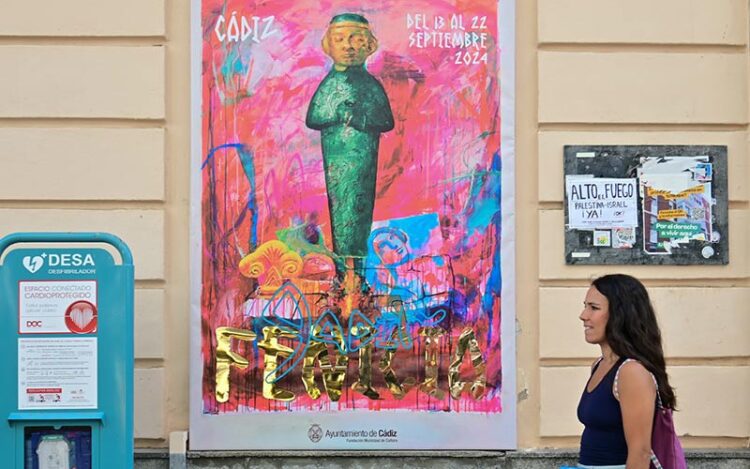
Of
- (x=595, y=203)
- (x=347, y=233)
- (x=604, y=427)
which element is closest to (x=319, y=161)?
(x=347, y=233)

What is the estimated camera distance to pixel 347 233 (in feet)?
20.8

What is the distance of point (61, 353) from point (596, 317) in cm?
259

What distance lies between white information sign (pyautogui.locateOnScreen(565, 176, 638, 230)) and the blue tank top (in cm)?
221

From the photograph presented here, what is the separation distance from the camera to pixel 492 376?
250 inches

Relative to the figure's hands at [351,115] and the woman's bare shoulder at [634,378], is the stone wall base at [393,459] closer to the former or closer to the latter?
the figure's hands at [351,115]

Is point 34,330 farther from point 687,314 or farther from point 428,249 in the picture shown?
point 687,314

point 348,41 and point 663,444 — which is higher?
point 348,41

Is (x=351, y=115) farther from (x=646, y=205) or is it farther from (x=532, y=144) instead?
(x=646, y=205)

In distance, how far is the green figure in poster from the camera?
249 inches

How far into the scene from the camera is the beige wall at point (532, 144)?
20.6ft

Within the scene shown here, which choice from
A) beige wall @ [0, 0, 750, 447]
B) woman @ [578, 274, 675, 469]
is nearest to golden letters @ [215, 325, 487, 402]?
beige wall @ [0, 0, 750, 447]

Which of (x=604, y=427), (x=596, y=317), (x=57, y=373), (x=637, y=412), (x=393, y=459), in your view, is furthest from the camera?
(x=393, y=459)

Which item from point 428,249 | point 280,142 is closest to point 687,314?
point 428,249

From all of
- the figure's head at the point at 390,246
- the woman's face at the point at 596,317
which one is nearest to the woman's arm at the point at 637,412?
the woman's face at the point at 596,317
